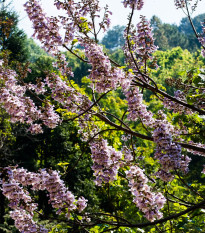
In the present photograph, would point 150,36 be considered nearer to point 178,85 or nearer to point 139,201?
point 178,85

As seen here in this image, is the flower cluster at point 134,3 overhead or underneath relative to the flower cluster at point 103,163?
overhead

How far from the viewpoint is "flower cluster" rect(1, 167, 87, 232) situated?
3057 millimetres

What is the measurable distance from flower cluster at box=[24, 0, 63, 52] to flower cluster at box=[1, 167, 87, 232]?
1.67m

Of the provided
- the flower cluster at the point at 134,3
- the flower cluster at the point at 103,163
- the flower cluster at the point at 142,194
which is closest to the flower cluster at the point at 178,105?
the flower cluster at the point at 103,163

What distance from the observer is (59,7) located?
12.6 feet

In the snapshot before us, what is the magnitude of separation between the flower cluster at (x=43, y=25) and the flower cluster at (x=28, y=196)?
5.49 ft

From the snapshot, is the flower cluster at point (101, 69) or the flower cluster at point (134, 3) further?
the flower cluster at point (134, 3)

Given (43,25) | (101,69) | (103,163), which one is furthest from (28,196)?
(43,25)

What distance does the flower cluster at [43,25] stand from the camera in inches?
139

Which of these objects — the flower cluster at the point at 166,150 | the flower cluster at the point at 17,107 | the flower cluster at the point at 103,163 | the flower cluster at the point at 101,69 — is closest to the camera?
the flower cluster at the point at 166,150

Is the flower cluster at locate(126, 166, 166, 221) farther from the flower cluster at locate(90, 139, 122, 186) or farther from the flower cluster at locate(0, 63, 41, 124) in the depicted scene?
the flower cluster at locate(0, 63, 41, 124)

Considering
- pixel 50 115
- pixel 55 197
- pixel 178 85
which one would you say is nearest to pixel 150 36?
pixel 178 85

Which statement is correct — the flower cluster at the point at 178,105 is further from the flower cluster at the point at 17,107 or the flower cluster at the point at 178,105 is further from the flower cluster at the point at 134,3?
the flower cluster at the point at 17,107

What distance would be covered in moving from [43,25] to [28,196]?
219cm
